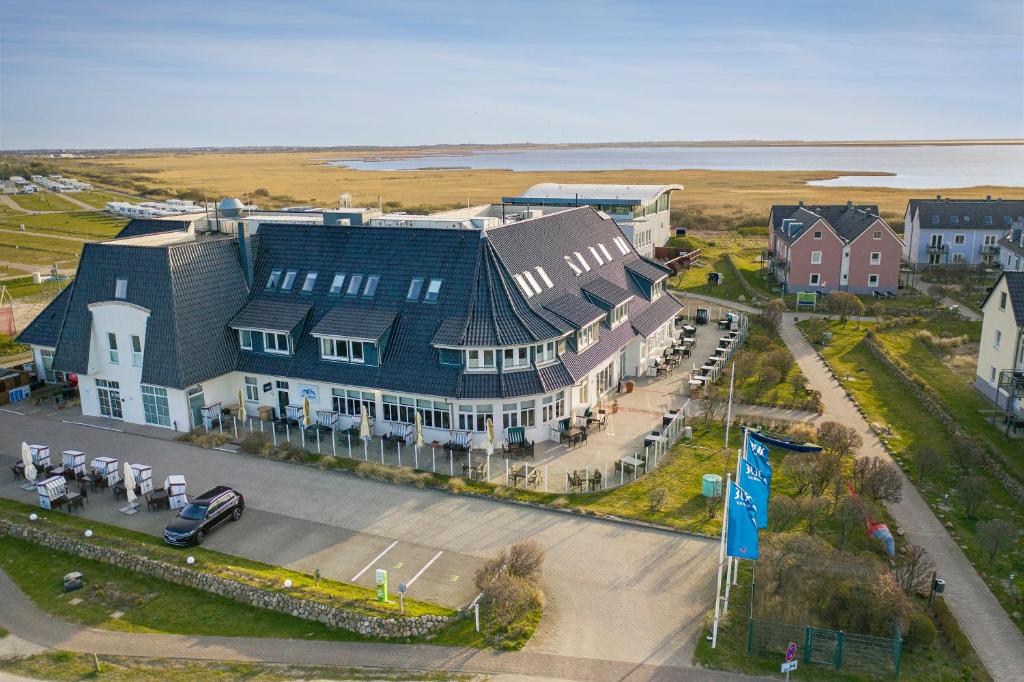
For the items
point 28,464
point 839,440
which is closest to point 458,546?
point 839,440

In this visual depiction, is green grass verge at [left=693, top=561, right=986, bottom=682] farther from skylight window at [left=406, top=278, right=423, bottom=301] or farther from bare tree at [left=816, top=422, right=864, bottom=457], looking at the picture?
skylight window at [left=406, top=278, right=423, bottom=301]

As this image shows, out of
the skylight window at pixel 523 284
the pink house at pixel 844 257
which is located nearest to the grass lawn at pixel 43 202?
the pink house at pixel 844 257

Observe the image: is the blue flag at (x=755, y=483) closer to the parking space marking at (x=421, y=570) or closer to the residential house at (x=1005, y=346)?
the parking space marking at (x=421, y=570)

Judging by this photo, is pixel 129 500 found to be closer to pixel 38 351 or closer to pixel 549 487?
pixel 549 487

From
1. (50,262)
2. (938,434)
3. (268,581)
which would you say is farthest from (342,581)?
(50,262)

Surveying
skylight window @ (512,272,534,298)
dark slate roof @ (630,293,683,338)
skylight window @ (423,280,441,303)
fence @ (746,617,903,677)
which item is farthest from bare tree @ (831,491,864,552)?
skylight window @ (423,280,441,303)

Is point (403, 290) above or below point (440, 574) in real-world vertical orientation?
above
